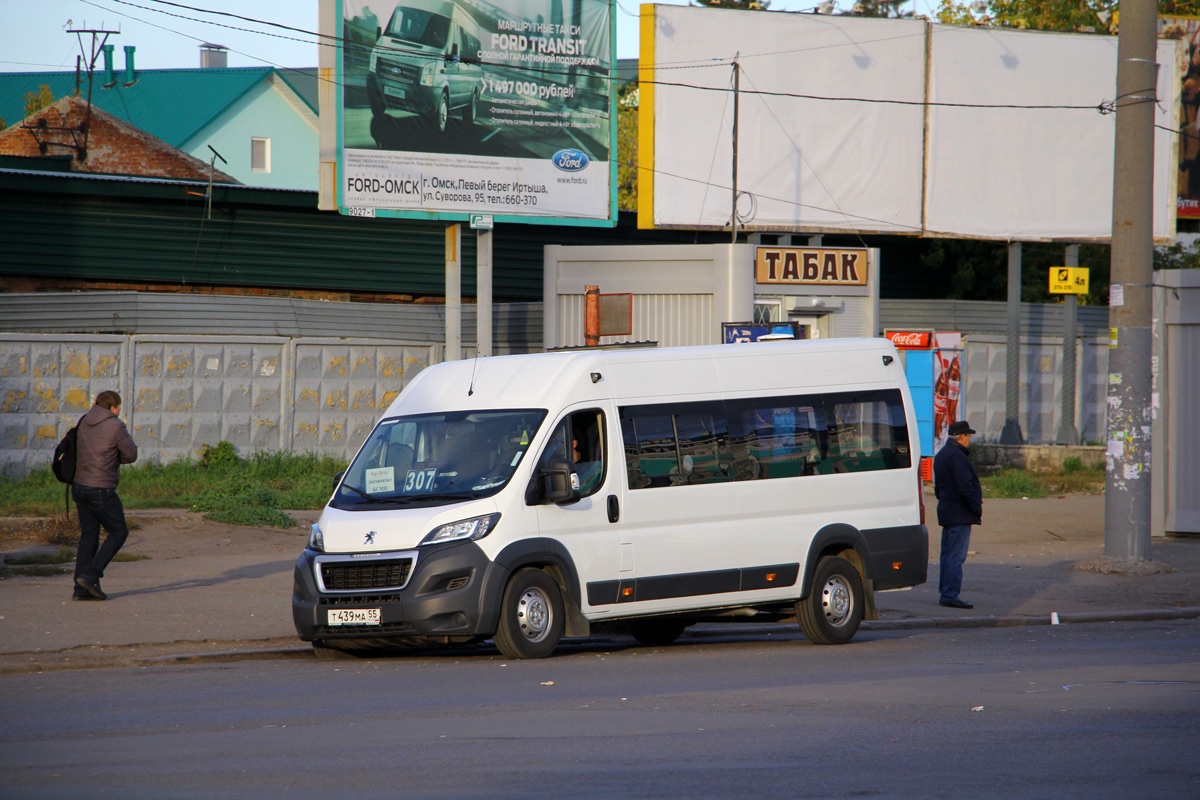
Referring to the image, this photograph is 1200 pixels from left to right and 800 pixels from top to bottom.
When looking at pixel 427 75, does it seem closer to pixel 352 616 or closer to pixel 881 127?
pixel 881 127

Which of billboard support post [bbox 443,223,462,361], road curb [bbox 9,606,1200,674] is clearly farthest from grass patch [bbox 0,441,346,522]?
road curb [bbox 9,606,1200,674]

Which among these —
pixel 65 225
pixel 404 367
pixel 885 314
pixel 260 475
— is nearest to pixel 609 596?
pixel 260 475

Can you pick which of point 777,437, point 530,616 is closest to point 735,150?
point 777,437

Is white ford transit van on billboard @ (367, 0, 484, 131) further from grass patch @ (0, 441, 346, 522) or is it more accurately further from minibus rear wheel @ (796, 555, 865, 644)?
minibus rear wheel @ (796, 555, 865, 644)

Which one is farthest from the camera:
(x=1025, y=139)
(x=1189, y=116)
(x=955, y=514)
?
(x=1189, y=116)

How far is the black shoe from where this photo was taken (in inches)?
501

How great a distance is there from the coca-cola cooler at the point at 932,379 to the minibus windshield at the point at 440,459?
13.5 meters

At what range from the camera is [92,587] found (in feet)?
41.8

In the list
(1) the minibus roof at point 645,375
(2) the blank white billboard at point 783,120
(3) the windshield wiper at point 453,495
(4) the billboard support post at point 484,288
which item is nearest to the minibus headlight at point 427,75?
(4) the billboard support post at point 484,288

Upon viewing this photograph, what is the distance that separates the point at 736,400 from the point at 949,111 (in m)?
18.5

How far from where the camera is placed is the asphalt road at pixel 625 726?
244 inches

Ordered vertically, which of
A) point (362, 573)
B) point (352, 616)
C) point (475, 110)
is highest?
point (475, 110)

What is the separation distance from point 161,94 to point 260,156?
4.24 m

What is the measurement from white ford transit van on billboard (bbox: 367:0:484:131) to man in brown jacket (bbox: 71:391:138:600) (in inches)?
389
